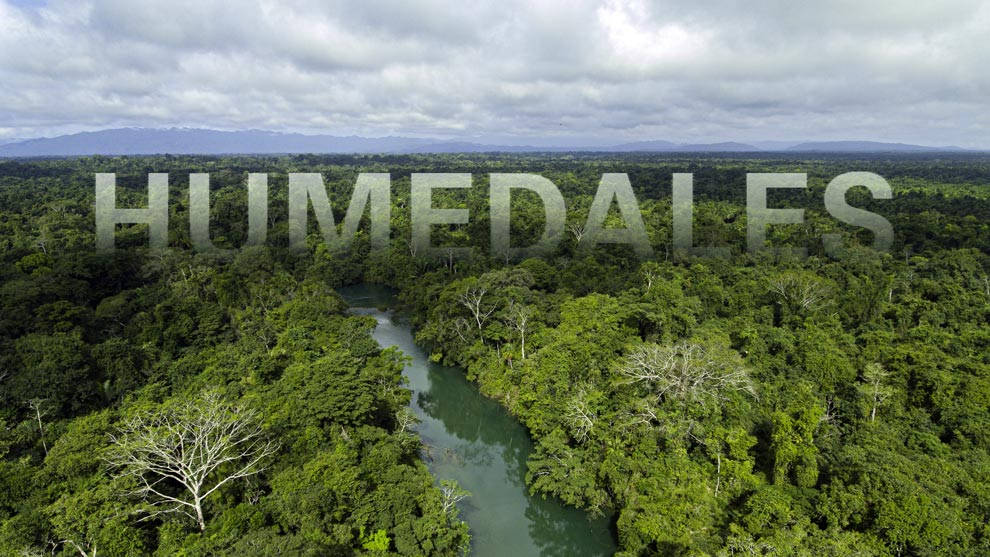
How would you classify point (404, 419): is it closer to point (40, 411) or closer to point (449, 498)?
point (449, 498)

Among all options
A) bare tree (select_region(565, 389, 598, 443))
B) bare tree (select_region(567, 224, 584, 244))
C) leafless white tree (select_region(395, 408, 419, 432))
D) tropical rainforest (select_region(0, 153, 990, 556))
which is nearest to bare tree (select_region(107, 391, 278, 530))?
tropical rainforest (select_region(0, 153, 990, 556))

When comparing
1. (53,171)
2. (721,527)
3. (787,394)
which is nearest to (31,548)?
(721,527)

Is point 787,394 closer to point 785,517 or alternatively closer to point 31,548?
point 785,517

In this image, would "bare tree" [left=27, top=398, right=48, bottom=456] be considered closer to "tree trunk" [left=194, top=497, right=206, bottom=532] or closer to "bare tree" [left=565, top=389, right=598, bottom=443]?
"tree trunk" [left=194, top=497, right=206, bottom=532]

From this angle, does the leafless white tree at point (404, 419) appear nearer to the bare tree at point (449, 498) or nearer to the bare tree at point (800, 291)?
the bare tree at point (449, 498)

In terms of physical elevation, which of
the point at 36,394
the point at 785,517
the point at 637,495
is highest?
the point at 36,394

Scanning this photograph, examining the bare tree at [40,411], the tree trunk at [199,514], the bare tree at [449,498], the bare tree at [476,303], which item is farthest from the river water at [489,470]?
the bare tree at [40,411]

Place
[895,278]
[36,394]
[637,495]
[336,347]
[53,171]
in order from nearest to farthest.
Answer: [637,495], [36,394], [336,347], [895,278], [53,171]
